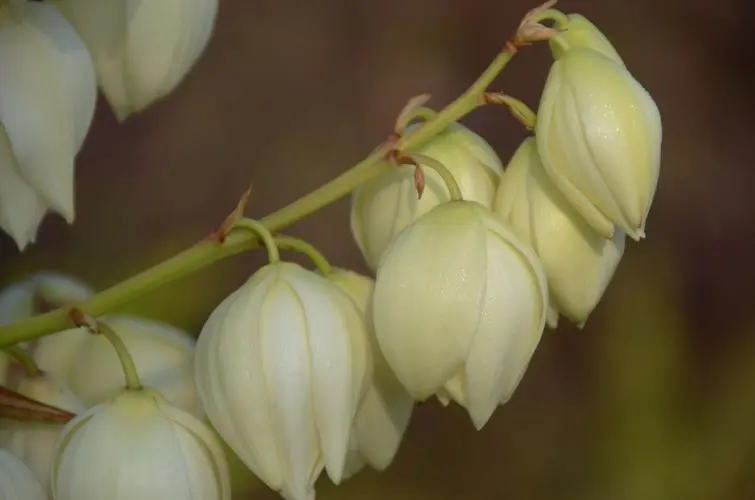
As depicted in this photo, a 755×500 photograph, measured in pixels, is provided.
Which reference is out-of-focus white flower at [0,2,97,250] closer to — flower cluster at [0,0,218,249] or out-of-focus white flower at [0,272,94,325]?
flower cluster at [0,0,218,249]

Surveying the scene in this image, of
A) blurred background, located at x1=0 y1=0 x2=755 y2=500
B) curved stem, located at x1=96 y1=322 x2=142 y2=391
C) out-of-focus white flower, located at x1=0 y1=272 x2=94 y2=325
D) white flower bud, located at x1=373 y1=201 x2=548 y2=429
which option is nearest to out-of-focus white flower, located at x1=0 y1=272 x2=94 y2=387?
out-of-focus white flower, located at x1=0 y1=272 x2=94 y2=325

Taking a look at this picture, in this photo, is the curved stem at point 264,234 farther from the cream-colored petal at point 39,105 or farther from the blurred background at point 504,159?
the blurred background at point 504,159

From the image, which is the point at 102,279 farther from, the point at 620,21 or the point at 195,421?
the point at 195,421

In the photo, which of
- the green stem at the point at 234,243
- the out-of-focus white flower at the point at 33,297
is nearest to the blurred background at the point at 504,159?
the out-of-focus white flower at the point at 33,297

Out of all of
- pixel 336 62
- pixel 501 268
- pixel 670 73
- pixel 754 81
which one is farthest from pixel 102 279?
pixel 501 268

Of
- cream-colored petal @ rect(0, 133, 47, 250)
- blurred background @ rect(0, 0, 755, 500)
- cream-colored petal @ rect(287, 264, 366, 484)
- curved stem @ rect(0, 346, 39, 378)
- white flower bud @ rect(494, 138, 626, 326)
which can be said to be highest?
white flower bud @ rect(494, 138, 626, 326)

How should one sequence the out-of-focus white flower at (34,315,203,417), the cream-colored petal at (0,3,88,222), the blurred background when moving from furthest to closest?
the blurred background, the out-of-focus white flower at (34,315,203,417), the cream-colored petal at (0,3,88,222)
